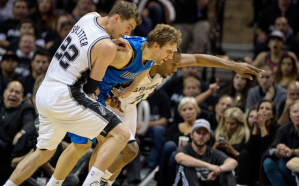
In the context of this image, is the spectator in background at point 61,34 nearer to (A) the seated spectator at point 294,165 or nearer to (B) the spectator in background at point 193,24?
(B) the spectator in background at point 193,24

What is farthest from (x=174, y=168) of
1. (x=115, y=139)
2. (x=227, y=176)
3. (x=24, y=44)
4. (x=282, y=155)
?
(x=24, y=44)

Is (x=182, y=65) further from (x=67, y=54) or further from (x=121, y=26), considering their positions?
(x=67, y=54)

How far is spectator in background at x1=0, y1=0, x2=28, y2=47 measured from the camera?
32.7 ft

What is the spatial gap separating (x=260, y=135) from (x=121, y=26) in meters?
3.29

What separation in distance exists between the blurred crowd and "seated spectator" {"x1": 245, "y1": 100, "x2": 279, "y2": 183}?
15mm

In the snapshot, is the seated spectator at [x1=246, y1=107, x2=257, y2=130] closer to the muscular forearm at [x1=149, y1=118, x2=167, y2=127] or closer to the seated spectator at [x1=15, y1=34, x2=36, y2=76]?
the muscular forearm at [x1=149, y1=118, x2=167, y2=127]

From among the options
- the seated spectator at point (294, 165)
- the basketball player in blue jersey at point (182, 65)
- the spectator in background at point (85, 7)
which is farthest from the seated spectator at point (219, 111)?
the spectator in background at point (85, 7)

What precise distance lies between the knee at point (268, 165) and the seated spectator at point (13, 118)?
3.53m

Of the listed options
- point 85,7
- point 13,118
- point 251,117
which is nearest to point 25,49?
point 85,7

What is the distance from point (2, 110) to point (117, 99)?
279 cm

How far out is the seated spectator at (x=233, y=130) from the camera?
676cm

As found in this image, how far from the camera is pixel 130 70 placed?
4.50 m

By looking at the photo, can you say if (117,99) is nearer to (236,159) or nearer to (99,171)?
(99,171)

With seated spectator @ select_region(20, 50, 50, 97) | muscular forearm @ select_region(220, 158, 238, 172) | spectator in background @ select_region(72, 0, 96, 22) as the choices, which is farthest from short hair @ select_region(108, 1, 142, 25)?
spectator in background @ select_region(72, 0, 96, 22)
